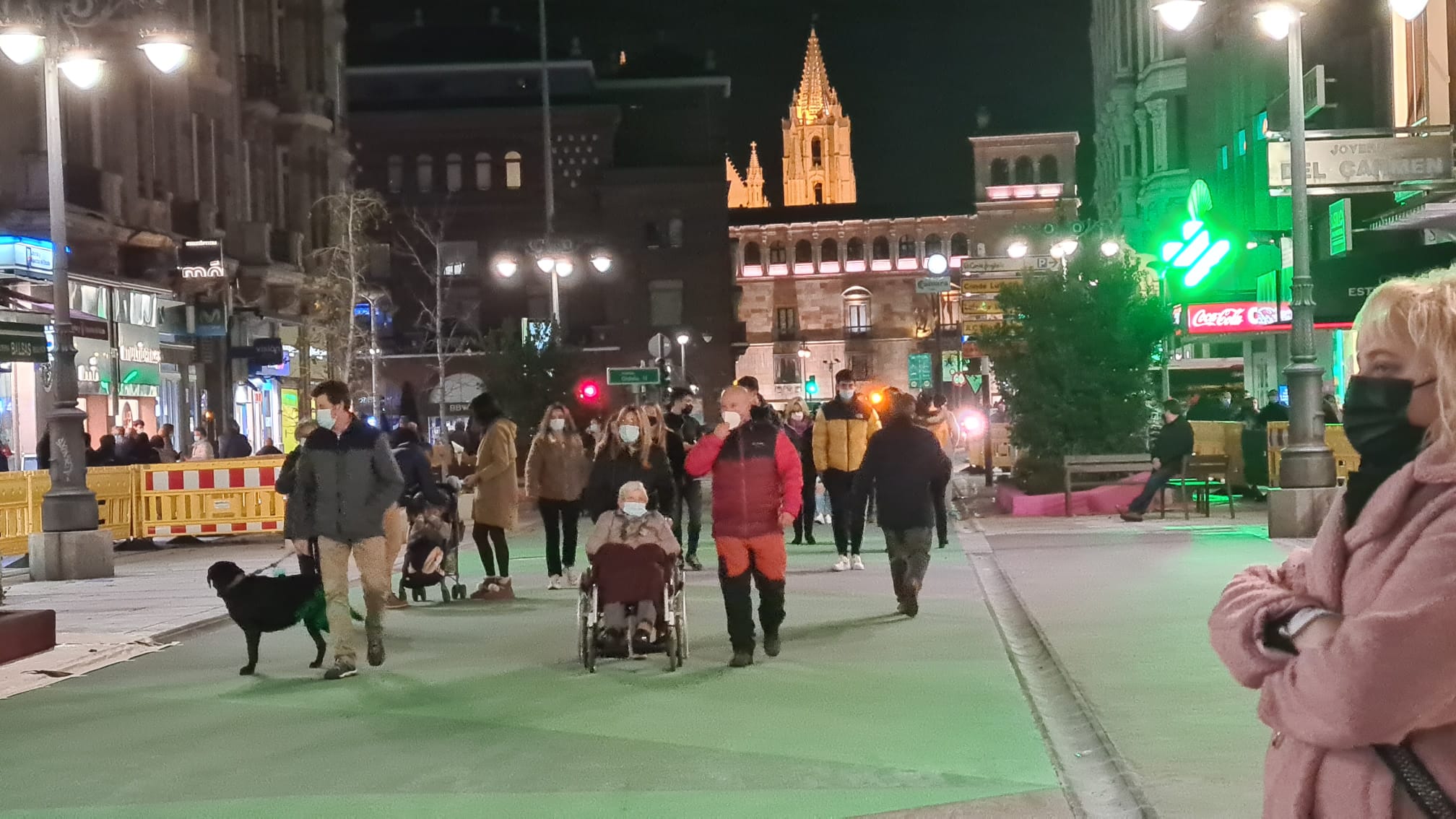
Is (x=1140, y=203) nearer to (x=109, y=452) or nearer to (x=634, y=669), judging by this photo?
(x=109, y=452)

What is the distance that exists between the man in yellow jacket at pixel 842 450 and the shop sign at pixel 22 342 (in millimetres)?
8221

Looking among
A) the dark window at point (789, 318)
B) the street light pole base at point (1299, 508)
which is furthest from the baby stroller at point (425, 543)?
the dark window at point (789, 318)

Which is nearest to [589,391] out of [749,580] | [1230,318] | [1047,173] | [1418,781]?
[1230,318]

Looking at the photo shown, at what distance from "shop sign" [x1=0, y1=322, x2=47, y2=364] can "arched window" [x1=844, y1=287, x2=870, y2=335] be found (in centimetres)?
11080

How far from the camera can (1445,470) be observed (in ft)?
8.84

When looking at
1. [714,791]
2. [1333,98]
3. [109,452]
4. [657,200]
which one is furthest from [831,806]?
[657,200]

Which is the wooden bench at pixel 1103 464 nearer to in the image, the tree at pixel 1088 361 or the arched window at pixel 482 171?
the tree at pixel 1088 361

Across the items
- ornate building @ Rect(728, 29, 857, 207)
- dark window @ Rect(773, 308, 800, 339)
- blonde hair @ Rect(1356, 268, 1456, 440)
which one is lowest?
blonde hair @ Rect(1356, 268, 1456, 440)

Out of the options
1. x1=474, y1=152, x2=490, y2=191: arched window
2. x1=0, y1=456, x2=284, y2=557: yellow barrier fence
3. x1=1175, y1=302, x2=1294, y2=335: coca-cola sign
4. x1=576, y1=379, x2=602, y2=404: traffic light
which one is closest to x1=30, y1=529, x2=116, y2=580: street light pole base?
x1=0, y1=456, x2=284, y2=557: yellow barrier fence

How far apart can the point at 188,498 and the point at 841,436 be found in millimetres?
10792

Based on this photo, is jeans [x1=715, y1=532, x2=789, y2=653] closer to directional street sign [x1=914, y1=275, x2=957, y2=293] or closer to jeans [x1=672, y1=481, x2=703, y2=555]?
jeans [x1=672, y1=481, x2=703, y2=555]

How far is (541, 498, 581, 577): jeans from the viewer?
16703 millimetres

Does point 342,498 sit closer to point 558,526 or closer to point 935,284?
point 558,526

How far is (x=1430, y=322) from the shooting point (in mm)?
2891
